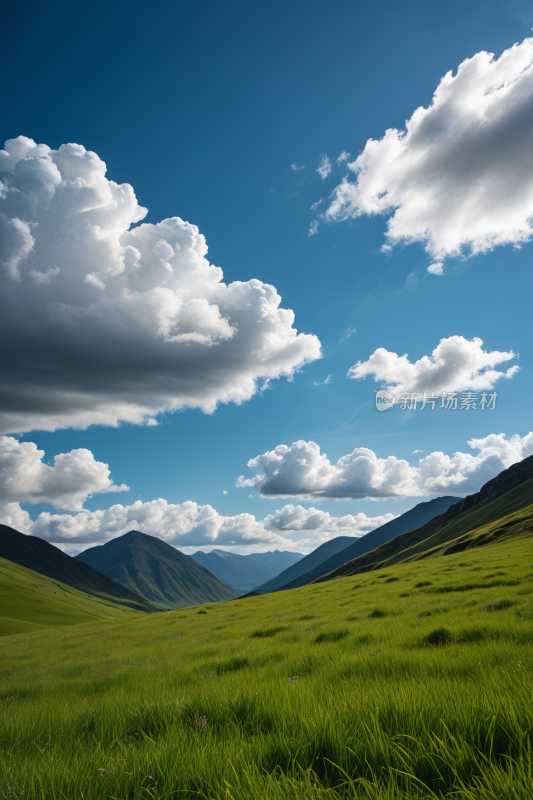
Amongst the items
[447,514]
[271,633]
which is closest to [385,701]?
[271,633]

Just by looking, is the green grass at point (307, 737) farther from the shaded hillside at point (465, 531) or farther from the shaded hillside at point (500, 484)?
the shaded hillside at point (500, 484)

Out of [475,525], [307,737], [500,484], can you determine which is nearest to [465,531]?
[475,525]

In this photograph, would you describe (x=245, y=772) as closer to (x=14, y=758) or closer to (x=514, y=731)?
(x=514, y=731)

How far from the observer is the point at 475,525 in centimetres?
13275

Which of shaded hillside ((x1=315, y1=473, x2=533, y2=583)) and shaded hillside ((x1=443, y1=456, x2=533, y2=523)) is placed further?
shaded hillside ((x1=443, y1=456, x2=533, y2=523))

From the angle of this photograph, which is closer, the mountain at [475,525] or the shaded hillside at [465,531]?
the shaded hillside at [465,531]

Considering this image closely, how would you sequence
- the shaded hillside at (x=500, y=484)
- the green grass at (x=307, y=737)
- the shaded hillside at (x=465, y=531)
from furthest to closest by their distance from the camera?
1. the shaded hillside at (x=500, y=484)
2. the shaded hillside at (x=465, y=531)
3. the green grass at (x=307, y=737)

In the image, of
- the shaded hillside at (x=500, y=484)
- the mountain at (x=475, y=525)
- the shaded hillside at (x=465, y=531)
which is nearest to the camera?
the shaded hillside at (x=465, y=531)

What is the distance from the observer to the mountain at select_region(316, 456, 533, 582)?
8076 cm

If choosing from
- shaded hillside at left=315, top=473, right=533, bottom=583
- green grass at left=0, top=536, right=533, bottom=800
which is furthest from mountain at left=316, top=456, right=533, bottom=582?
green grass at left=0, top=536, right=533, bottom=800

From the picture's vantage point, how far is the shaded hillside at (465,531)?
3130 inches

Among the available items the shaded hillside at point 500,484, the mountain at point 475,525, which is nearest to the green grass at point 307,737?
the mountain at point 475,525

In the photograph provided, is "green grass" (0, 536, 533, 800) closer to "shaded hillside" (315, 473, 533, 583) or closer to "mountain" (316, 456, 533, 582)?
"mountain" (316, 456, 533, 582)

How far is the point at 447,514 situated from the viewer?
19425 centimetres
